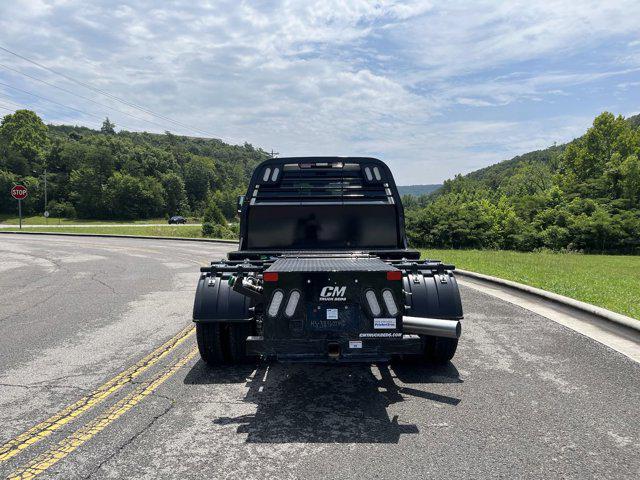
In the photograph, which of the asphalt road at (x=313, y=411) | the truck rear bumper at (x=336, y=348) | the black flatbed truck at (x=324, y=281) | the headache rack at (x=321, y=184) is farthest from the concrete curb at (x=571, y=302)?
the truck rear bumper at (x=336, y=348)

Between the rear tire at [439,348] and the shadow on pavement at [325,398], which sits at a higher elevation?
the rear tire at [439,348]

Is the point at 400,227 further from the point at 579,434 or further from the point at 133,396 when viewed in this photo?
the point at 133,396

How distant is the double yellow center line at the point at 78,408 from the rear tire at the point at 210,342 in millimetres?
771

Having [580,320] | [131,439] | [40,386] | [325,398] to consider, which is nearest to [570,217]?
[580,320]

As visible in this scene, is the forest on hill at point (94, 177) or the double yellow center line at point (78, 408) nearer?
the double yellow center line at point (78, 408)

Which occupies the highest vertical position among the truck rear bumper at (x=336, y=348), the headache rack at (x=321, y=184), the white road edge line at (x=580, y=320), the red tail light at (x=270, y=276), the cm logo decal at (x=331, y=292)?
the headache rack at (x=321, y=184)

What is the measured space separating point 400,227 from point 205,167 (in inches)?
4957

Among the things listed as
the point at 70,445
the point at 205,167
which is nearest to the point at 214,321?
the point at 70,445

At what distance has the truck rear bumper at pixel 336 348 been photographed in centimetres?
431

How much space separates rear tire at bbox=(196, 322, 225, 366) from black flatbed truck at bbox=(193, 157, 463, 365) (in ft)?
0.04

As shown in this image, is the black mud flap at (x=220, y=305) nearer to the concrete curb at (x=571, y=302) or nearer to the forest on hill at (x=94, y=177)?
the concrete curb at (x=571, y=302)

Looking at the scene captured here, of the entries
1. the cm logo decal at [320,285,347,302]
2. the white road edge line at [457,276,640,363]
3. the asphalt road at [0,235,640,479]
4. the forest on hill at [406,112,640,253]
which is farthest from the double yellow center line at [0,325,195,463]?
the forest on hill at [406,112,640,253]

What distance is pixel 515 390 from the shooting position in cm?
484

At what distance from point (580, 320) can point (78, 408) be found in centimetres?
781
